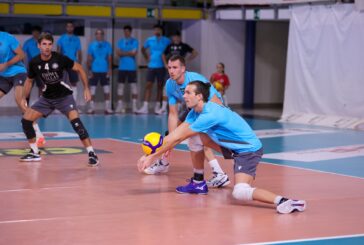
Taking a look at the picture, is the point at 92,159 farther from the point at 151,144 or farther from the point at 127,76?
the point at 127,76

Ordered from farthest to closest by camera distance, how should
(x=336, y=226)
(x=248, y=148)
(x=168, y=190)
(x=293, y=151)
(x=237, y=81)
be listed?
(x=237, y=81)
(x=293, y=151)
(x=168, y=190)
(x=248, y=148)
(x=336, y=226)

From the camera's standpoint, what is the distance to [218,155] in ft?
43.7

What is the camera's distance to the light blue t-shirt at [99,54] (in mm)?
22281

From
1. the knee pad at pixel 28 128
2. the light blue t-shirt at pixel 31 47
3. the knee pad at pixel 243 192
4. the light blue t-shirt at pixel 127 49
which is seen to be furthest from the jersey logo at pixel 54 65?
the light blue t-shirt at pixel 127 49

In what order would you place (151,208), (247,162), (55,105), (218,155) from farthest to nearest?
(218,155) < (55,105) < (247,162) < (151,208)

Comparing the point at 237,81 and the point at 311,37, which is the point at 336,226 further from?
the point at 237,81

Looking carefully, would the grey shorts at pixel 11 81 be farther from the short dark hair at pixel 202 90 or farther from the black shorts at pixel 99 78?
the black shorts at pixel 99 78

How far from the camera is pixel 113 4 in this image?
2286 centimetres

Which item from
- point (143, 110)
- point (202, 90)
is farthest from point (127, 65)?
point (202, 90)

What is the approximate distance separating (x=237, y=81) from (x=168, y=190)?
1591cm

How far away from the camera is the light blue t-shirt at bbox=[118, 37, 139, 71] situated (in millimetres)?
22547

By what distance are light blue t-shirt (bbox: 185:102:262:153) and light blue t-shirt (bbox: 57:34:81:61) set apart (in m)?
13.4

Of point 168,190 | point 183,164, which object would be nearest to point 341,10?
point 183,164

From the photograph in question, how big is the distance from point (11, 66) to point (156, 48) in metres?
9.15
